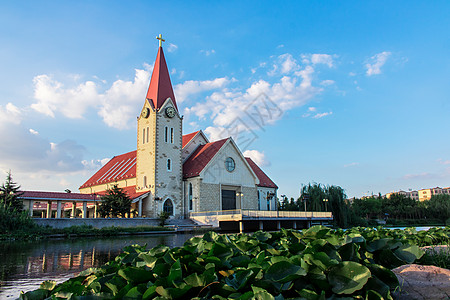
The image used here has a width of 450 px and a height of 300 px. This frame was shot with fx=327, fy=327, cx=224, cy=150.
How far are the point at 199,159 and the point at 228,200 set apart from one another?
6082 millimetres

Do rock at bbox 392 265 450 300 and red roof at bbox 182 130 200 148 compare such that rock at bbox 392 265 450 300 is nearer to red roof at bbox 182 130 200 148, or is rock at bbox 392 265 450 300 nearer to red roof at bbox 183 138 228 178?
red roof at bbox 183 138 228 178

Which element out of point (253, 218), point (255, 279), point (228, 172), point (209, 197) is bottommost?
point (253, 218)

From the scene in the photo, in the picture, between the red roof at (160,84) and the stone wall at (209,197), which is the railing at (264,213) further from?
the red roof at (160,84)

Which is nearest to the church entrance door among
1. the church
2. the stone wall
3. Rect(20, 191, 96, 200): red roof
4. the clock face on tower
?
the church

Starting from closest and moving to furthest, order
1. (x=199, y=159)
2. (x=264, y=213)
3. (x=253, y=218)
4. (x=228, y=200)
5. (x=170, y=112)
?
1. (x=253, y=218)
2. (x=264, y=213)
3. (x=170, y=112)
4. (x=199, y=159)
5. (x=228, y=200)

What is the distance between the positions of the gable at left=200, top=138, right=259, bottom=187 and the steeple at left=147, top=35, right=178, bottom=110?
7867mm

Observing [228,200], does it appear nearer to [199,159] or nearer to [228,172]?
[228,172]

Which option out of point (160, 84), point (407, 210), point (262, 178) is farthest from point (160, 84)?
point (407, 210)

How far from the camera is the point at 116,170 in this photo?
46.7m

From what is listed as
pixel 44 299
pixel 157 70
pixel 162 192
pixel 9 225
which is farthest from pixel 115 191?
pixel 44 299

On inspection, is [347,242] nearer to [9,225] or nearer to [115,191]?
[9,225]

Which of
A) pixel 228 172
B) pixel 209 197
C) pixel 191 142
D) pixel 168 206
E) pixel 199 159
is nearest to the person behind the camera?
pixel 168 206

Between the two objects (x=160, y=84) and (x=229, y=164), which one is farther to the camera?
(x=229, y=164)

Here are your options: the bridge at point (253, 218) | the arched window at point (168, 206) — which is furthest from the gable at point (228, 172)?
the bridge at point (253, 218)
